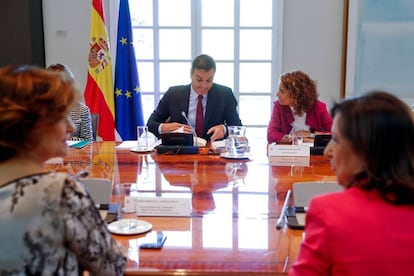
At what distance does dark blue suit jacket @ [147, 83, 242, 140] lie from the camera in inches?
141

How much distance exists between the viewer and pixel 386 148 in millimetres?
981

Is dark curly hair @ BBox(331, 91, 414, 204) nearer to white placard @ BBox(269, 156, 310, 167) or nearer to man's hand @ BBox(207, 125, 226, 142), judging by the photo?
white placard @ BBox(269, 156, 310, 167)

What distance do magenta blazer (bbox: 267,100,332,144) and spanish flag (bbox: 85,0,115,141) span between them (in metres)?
1.85

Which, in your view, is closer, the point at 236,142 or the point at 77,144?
the point at 236,142

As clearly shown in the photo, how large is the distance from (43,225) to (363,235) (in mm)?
641

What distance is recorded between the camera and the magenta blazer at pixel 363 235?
95 centimetres

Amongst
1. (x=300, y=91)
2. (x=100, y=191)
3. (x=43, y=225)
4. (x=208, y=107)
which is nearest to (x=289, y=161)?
(x=300, y=91)

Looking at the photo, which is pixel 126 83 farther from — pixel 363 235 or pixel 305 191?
pixel 363 235

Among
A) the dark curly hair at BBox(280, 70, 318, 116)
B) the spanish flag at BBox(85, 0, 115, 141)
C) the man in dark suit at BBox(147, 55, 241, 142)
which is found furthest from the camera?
the spanish flag at BBox(85, 0, 115, 141)

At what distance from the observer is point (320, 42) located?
15.7ft

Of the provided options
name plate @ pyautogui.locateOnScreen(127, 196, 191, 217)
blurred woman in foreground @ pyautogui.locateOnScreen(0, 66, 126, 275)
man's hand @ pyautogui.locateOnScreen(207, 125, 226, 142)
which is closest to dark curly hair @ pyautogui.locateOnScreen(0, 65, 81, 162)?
blurred woman in foreground @ pyautogui.locateOnScreen(0, 66, 126, 275)

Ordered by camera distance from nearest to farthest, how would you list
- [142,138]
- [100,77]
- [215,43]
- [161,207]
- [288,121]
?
[161,207], [142,138], [288,121], [100,77], [215,43]

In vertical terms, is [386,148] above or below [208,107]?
above

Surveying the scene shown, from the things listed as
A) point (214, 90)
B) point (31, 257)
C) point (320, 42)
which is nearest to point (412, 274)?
point (31, 257)
